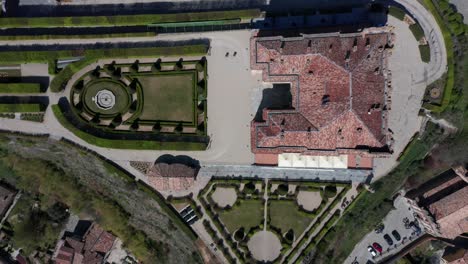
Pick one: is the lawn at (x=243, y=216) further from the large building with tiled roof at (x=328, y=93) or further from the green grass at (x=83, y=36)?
the green grass at (x=83, y=36)

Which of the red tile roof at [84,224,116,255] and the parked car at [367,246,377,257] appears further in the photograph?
the red tile roof at [84,224,116,255]

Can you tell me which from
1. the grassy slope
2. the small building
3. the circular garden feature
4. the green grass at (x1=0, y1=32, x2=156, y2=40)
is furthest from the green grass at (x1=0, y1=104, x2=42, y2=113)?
the small building

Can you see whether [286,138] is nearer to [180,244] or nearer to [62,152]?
[180,244]

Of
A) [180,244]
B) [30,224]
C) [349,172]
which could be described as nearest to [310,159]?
[349,172]

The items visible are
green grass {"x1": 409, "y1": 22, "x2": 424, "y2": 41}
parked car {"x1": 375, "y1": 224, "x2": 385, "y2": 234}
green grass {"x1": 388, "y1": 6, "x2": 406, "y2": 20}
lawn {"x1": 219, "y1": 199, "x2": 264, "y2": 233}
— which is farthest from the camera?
parked car {"x1": 375, "y1": 224, "x2": 385, "y2": 234}

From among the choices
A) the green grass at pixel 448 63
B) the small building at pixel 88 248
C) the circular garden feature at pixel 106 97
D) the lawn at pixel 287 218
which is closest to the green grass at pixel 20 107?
the circular garden feature at pixel 106 97

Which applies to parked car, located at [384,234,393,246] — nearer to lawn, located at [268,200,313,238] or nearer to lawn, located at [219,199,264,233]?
lawn, located at [268,200,313,238]

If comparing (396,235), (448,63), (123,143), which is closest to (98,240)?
(123,143)
